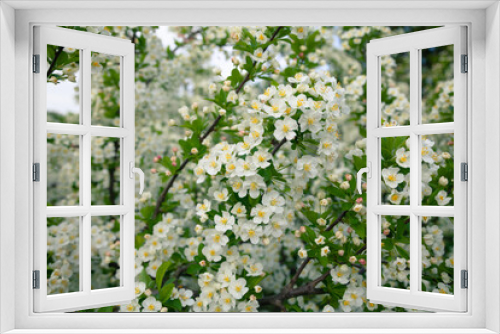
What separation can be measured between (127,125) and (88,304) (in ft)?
2.53

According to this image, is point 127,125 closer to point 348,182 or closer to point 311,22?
point 311,22

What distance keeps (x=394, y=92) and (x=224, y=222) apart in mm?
1337

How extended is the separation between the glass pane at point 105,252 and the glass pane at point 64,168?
26cm

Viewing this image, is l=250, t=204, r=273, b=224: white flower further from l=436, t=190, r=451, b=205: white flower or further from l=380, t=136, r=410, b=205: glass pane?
l=436, t=190, r=451, b=205: white flower

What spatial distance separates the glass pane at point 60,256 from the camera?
2770mm

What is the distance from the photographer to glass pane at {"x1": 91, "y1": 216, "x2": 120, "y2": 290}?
112 inches

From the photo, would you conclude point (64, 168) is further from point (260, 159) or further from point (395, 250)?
point (395, 250)

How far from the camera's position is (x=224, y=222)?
2301 mm

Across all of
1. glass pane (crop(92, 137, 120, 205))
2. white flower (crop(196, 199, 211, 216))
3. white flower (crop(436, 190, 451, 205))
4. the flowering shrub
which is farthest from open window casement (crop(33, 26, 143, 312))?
white flower (crop(436, 190, 451, 205))

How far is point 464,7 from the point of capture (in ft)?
5.50

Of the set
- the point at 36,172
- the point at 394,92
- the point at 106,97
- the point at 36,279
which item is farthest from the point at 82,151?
the point at 394,92

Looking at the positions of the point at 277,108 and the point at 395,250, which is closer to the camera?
the point at 277,108

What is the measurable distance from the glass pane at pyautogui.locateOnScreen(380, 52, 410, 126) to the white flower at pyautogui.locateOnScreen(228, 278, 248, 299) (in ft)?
3.71

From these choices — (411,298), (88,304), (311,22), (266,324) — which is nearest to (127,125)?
(88,304)
